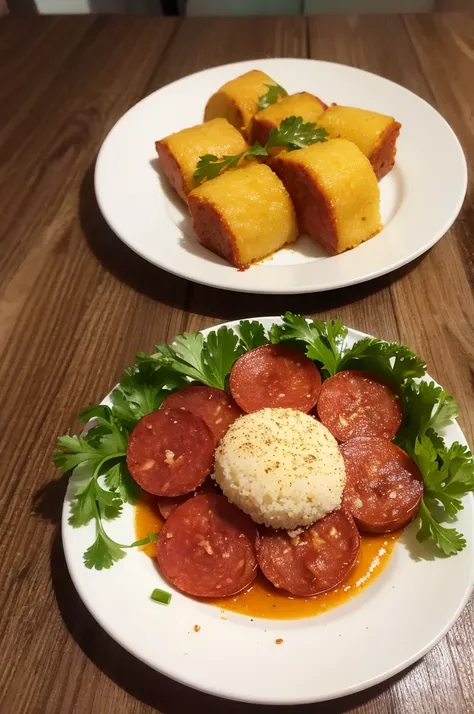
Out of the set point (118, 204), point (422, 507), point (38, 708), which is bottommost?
point (38, 708)

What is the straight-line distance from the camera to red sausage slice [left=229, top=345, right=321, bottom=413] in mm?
1206

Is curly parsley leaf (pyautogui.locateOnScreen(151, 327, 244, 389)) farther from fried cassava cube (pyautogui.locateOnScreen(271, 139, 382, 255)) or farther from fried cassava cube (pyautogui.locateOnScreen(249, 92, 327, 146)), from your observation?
fried cassava cube (pyautogui.locateOnScreen(249, 92, 327, 146))

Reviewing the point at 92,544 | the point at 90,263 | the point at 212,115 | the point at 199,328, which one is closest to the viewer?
the point at 92,544

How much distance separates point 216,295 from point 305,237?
1.14 feet

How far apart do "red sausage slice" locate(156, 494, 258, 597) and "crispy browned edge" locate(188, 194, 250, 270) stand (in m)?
0.76

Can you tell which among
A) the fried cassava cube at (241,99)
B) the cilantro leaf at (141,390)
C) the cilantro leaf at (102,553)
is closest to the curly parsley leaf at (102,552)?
the cilantro leaf at (102,553)

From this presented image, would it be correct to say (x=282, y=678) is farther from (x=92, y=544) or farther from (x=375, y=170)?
(x=375, y=170)

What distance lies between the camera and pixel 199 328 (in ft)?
5.08

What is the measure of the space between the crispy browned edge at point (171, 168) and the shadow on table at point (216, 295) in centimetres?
26

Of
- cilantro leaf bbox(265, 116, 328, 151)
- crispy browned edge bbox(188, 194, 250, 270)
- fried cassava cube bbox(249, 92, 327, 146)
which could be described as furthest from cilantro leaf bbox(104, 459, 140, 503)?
fried cassava cube bbox(249, 92, 327, 146)

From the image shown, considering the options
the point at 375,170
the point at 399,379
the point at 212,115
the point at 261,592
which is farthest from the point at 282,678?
the point at 212,115

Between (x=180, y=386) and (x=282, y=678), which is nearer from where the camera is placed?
(x=282, y=678)

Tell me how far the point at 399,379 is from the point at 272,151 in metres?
1.00

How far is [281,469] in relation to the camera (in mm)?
1063
